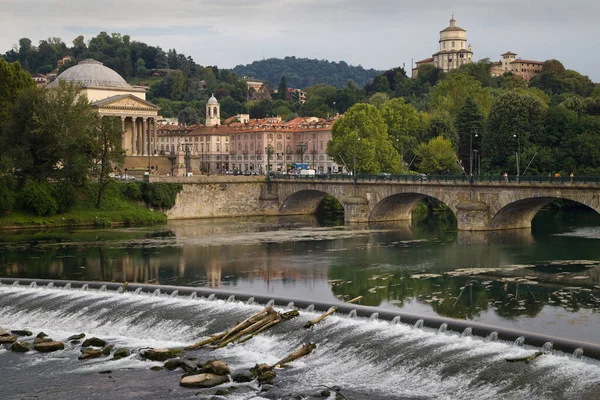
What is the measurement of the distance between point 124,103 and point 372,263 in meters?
70.8

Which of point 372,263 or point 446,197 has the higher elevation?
point 446,197

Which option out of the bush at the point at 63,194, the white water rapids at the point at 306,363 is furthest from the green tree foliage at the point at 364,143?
the white water rapids at the point at 306,363

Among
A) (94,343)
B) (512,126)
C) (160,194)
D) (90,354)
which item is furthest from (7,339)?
(512,126)

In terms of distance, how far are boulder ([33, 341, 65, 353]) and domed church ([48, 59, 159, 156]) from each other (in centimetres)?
8158

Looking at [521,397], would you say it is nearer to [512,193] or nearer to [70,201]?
[512,193]

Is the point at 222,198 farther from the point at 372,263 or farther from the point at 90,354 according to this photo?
the point at 90,354

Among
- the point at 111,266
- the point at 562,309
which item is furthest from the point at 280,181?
the point at 562,309

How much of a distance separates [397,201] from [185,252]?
27.2 meters

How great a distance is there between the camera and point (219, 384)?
28.5m

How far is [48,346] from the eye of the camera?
1313 inches

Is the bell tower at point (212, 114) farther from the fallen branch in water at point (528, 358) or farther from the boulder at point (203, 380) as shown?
the fallen branch in water at point (528, 358)

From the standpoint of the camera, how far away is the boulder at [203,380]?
28.3m

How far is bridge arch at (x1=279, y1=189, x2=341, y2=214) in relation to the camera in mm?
91000

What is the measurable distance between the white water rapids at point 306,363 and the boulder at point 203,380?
0.36m
